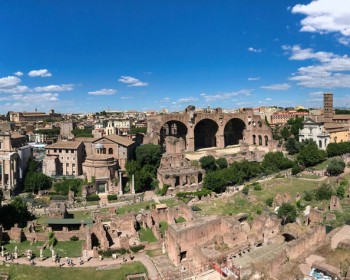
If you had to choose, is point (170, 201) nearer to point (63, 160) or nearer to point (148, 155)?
point (148, 155)

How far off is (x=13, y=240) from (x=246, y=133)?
185 feet

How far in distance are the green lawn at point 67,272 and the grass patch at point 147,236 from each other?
4751 millimetres

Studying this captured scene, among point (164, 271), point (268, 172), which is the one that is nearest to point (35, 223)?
point (164, 271)

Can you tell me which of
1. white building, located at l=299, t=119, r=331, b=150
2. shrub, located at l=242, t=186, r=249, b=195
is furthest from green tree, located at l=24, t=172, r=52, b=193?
white building, located at l=299, t=119, r=331, b=150

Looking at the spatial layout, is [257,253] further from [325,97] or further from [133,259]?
[325,97]

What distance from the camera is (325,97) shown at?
8575cm

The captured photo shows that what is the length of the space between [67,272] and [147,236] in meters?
8.39

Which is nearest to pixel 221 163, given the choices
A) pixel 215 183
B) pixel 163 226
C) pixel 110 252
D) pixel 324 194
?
pixel 215 183

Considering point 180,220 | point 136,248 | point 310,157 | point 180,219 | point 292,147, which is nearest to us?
point 136,248

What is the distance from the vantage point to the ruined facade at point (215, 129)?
71.8 meters

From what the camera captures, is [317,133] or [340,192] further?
[317,133]

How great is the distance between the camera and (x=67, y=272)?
25578 mm

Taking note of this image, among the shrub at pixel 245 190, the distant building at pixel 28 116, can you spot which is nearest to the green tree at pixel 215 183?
the shrub at pixel 245 190

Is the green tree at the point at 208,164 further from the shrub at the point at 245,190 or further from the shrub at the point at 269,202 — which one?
the shrub at the point at 269,202
